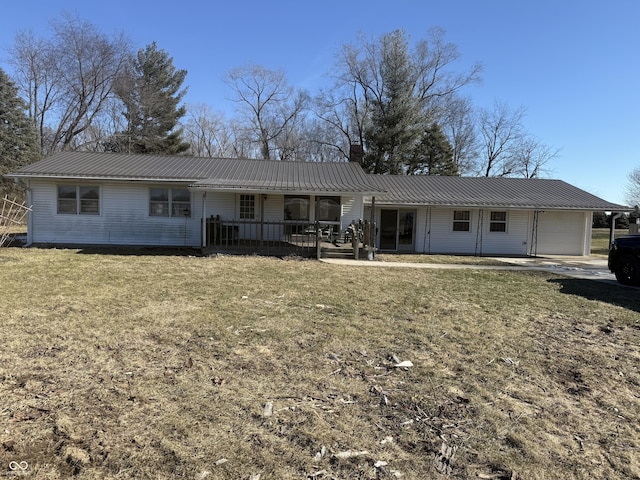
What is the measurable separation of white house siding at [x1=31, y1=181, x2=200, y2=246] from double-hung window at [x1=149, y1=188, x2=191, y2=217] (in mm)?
184

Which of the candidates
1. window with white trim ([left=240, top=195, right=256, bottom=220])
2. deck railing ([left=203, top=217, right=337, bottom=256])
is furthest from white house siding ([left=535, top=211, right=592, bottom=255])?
window with white trim ([left=240, top=195, right=256, bottom=220])

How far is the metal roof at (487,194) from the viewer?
720 inches

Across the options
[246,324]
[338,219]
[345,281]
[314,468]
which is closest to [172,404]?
[314,468]

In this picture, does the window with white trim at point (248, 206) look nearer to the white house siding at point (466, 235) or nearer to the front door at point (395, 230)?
the front door at point (395, 230)

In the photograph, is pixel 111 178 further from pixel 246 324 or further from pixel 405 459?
pixel 405 459

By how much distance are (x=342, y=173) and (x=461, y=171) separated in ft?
91.3

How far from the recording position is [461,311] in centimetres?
718

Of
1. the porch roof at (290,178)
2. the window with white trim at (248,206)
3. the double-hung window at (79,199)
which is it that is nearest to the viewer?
the porch roof at (290,178)

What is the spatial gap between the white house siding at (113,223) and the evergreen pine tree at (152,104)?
19602mm

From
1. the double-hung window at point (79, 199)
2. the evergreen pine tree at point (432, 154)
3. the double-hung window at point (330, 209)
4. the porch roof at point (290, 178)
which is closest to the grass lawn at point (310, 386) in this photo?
the porch roof at point (290, 178)

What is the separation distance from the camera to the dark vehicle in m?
11.0

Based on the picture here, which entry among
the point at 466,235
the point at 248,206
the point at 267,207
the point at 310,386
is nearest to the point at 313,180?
the point at 267,207

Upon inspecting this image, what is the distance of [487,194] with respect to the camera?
1980 cm

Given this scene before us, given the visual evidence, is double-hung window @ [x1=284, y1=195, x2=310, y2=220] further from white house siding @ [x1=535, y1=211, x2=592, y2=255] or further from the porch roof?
white house siding @ [x1=535, y1=211, x2=592, y2=255]
